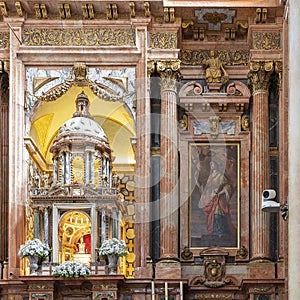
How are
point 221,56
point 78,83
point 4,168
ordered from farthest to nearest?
point 221,56 < point 78,83 < point 4,168

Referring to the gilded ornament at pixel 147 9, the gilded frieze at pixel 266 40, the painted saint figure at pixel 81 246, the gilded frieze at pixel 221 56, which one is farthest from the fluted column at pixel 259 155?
the painted saint figure at pixel 81 246

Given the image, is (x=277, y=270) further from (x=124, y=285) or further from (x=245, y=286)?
(x=124, y=285)

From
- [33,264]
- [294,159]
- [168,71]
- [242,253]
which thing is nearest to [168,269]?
[242,253]

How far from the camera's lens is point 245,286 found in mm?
26562

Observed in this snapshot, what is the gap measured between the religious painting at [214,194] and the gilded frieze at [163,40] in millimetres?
2274

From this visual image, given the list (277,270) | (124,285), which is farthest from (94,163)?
(277,270)

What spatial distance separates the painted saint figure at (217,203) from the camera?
27812mm

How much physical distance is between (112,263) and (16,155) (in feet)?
10.4

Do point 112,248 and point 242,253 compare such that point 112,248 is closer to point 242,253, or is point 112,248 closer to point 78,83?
point 242,253

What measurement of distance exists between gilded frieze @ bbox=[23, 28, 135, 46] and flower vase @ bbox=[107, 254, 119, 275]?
473 cm

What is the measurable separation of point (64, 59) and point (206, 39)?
331cm

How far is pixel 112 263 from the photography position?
87.5 feet

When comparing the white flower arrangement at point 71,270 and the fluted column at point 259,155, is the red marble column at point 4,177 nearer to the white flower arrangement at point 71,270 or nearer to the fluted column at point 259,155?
the white flower arrangement at point 71,270

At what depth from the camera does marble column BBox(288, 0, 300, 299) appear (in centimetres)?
2094
